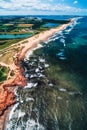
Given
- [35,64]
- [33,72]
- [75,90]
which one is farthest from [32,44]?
[75,90]

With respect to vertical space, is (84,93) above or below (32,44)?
above

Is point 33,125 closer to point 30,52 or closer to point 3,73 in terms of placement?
point 3,73

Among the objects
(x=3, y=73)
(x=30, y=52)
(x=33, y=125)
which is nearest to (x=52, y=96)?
(x=33, y=125)

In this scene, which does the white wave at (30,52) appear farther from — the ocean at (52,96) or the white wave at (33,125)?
the white wave at (33,125)

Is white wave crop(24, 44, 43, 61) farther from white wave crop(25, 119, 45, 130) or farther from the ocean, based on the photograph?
white wave crop(25, 119, 45, 130)

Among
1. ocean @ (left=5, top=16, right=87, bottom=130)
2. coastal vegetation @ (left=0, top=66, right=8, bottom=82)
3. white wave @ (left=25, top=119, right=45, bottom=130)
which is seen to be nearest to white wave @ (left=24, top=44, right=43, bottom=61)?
ocean @ (left=5, top=16, right=87, bottom=130)

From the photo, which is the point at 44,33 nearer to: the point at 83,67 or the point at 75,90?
the point at 83,67

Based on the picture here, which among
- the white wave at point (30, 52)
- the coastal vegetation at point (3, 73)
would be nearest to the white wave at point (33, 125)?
the coastal vegetation at point (3, 73)

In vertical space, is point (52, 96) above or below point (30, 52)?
above

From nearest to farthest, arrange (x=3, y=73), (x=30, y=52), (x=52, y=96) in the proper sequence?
(x=52, y=96) → (x=3, y=73) → (x=30, y=52)
